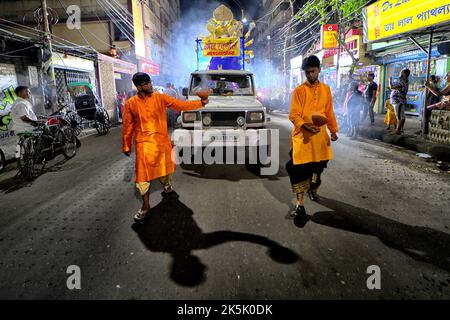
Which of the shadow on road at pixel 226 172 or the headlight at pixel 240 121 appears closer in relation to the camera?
the shadow on road at pixel 226 172

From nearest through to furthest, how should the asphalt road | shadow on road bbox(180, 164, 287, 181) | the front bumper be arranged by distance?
the asphalt road → shadow on road bbox(180, 164, 287, 181) → the front bumper

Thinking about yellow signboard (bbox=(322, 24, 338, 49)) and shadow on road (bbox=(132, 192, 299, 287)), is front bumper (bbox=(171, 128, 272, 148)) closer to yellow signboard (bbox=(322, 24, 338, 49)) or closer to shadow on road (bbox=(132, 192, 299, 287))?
shadow on road (bbox=(132, 192, 299, 287))

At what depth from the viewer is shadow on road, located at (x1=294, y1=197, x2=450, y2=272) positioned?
121 inches

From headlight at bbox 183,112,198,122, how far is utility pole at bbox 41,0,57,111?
9.14 meters

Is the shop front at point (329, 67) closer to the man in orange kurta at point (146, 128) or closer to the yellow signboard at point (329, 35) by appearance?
the yellow signboard at point (329, 35)

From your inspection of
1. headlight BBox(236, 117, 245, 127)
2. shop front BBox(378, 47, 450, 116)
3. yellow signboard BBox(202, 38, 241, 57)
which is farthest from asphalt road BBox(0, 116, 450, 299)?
yellow signboard BBox(202, 38, 241, 57)

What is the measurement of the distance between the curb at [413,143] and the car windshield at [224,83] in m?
4.77

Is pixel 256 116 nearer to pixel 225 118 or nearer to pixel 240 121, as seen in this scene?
pixel 240 121

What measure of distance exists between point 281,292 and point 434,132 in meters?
7.97

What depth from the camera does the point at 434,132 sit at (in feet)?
27.0

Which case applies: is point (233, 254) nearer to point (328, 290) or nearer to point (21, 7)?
point (328, 290)

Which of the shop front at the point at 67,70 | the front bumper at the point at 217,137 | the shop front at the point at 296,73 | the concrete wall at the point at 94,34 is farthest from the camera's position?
the shop front at the point at 296,73

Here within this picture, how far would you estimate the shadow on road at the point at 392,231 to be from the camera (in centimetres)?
308

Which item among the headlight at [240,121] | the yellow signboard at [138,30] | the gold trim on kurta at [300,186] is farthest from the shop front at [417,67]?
the yellow signboard at [138,30]
